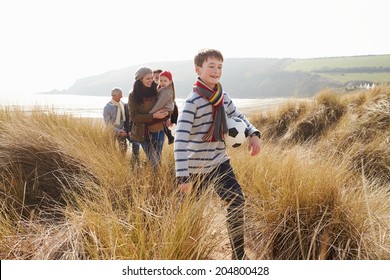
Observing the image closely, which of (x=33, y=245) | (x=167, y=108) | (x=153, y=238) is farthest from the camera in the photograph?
(x=167, y=108)

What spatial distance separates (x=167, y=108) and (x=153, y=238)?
2.59 meters

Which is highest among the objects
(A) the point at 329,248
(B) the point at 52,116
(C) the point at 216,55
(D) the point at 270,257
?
(C) the point at 216,55

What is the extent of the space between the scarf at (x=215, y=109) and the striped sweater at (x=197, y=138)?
33 mm

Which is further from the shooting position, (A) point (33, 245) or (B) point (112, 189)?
(B) point (112, 189)

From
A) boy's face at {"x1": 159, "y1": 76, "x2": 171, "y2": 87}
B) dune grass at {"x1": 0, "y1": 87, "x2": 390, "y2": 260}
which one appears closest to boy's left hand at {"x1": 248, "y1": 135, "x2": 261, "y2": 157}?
dune grass at {"x1": 0, "y1": 87, "x2": 390, "y2": 260}

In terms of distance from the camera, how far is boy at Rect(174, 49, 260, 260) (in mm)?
2338

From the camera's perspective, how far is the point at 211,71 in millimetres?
2412

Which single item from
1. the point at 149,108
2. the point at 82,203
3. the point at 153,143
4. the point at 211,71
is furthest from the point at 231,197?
the point at 149,108

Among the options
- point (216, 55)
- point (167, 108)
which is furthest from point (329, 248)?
point (167, 108)

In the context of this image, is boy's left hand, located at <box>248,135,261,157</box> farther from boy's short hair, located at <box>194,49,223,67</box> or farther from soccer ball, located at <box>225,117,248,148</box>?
boy's short hair, located at <box>194,49,223,67</box>

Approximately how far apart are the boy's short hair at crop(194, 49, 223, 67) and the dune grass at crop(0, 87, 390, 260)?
1.03 meters

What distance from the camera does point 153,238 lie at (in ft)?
6.18

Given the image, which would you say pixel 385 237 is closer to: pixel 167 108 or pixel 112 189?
pixel 112 189

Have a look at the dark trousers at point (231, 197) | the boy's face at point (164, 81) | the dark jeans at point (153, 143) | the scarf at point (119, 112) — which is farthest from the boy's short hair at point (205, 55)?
the scarf at point (119, 112)
